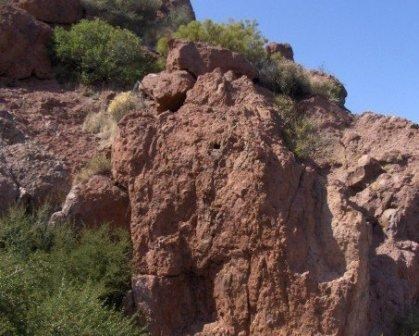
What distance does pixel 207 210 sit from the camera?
32.1 ft

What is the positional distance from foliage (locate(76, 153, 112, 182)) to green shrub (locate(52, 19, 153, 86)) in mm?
3448

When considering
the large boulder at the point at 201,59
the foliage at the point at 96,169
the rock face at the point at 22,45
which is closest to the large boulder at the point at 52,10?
the rock face at the point at 22,45

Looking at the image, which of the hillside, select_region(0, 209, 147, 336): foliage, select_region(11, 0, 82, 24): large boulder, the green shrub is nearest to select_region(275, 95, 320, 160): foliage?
the hillside

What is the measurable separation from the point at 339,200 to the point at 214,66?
405 cm

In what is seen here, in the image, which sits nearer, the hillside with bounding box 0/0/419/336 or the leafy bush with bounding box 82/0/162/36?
the hillside with bounding box 0/0/419/336

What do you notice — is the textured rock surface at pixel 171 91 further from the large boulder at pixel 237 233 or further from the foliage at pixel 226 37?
A: the foliage at pixel 226 37

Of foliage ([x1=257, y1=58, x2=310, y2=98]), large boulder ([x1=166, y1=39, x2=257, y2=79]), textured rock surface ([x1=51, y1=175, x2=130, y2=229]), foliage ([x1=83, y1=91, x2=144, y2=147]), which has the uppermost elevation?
foliage ([x1=257, y1=58, x2=310, y2=98])

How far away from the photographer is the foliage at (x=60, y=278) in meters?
8.00

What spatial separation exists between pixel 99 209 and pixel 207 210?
1662mm

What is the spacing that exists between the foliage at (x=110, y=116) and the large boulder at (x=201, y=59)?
82 cm

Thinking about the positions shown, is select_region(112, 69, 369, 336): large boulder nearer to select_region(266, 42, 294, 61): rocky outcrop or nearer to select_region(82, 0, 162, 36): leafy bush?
select_region(266, 42, 294, 61): rocky outcrop

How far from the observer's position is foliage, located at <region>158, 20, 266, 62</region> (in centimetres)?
1505

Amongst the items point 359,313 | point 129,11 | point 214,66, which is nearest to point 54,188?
point 214,66

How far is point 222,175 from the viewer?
9891mm
